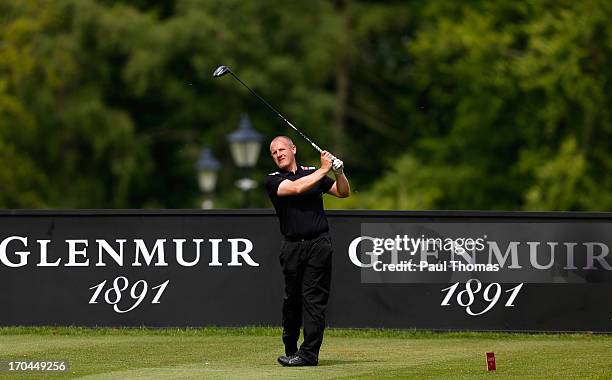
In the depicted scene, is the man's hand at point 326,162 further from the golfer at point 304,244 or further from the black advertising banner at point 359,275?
the black advertising banner at point 359,275

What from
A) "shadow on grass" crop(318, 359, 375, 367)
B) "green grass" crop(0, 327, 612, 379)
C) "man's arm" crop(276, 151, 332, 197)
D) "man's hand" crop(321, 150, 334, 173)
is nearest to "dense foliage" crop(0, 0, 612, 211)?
"green grass" crop(0, 327, 612, 379)

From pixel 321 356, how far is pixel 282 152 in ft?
6.92

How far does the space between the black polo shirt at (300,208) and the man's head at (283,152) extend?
0.09m

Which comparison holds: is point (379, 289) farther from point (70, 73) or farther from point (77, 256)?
point (70, 73)

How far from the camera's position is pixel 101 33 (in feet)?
154

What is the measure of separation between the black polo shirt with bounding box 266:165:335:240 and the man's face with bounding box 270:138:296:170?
0.10 meters

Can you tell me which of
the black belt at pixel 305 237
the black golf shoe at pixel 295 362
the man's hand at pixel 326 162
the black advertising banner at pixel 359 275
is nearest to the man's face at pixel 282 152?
the man's hand at pixel 326 162

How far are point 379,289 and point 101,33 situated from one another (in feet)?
99.5

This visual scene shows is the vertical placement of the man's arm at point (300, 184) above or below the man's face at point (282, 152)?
below

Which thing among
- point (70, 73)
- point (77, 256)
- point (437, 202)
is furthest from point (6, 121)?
point (77, 256)

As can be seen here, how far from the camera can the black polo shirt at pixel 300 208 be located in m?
14.0

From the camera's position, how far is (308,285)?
46.1 feet

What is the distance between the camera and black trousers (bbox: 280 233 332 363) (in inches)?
551

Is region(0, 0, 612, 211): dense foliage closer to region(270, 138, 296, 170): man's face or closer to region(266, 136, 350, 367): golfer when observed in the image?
region(266, 136, 350, 367): golfer
